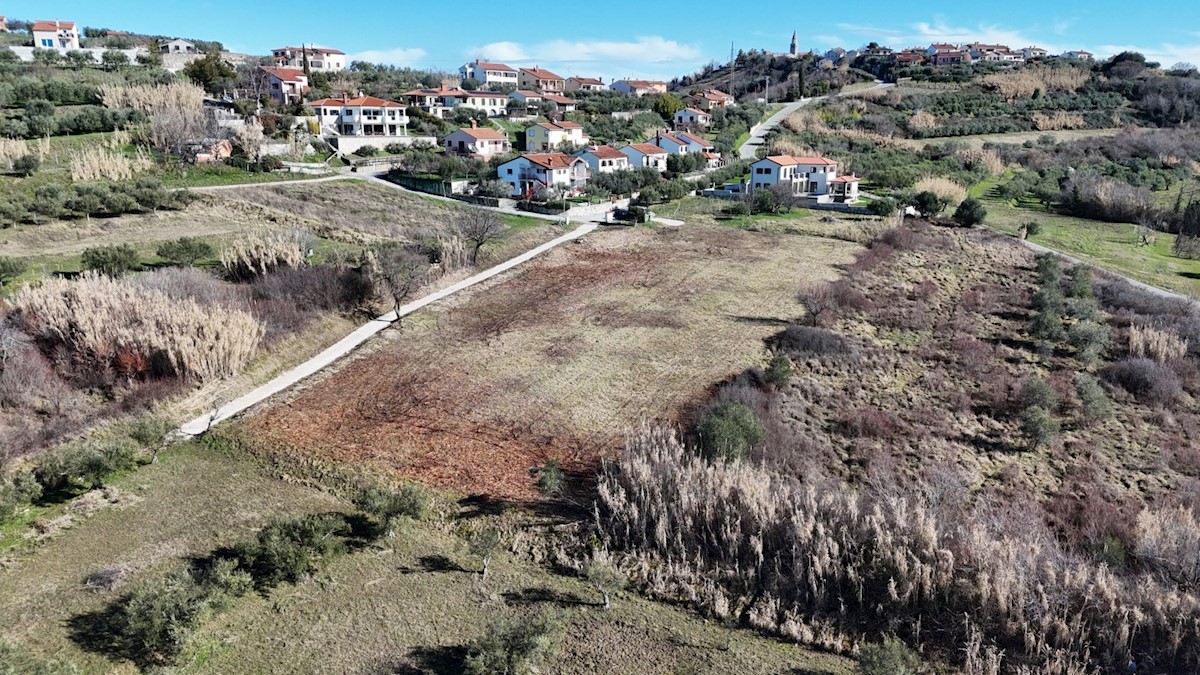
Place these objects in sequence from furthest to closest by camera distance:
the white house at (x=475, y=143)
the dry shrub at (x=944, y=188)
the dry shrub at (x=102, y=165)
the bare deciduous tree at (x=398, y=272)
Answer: the white house at (x=475, y=143) → the dry shrub at (x=944, y=188) → the dry shrub at (x=102, y=165) → the bare deciduous tree at (x=398, y=272)

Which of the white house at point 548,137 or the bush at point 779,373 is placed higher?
the white house at point 548,137

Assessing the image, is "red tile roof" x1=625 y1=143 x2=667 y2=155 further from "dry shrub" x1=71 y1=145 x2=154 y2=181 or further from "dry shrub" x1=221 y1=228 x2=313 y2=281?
"dry shrub" x1=221 y1=228 x2=313 y2=281

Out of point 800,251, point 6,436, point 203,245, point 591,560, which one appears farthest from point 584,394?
point 800,251

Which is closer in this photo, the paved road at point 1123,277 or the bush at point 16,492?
the bush at point 16,492

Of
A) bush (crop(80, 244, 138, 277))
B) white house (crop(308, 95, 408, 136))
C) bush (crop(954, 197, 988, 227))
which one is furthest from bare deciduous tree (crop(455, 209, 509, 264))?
bush (crop(954, 197, 988, 227))

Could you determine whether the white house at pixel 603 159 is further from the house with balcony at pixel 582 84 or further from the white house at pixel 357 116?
the house with balcony at pixel 582 84

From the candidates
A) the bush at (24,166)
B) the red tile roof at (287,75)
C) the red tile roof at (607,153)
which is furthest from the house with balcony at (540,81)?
the bush at (24,166)

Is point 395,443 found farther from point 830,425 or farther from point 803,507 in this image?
point 830,425
